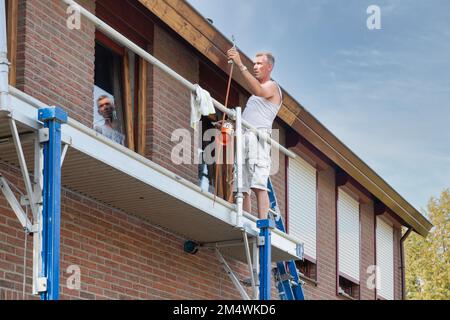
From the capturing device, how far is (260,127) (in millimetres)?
11898

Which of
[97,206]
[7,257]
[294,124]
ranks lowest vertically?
[7,257]

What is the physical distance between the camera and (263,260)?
11141mm

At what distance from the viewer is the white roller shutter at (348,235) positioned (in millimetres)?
17703

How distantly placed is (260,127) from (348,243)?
6591 mm

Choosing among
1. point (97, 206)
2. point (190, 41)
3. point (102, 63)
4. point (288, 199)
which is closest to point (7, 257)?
point (97, 206)

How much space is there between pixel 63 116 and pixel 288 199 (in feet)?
25.8

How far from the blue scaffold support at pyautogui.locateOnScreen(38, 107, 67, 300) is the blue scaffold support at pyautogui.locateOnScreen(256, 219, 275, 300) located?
148 inches

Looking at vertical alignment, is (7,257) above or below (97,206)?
below

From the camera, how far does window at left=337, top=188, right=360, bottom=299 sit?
17672 millimetres

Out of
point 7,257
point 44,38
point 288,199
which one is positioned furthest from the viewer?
point 288,199

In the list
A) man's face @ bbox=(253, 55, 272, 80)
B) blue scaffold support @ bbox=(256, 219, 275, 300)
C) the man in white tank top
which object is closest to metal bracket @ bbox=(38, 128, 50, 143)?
the man in white tank top

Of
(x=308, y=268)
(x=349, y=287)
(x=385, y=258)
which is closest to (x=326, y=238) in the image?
(x=308, y=268)

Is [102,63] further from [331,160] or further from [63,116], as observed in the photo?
[331,160]

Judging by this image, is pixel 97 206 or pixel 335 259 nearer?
pixel 97 206
